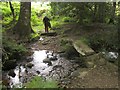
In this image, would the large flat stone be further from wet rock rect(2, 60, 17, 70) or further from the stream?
wet rock rect(2, 60, 17, 70)

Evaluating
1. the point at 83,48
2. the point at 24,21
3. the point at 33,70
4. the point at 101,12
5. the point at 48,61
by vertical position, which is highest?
the point at 101,12

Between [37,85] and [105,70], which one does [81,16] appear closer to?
[105,70]

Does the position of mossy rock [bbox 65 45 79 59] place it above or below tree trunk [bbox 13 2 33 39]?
below

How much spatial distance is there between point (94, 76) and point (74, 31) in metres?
7.26

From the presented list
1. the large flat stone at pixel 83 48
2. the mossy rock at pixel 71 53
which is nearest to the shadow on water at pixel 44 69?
the mossy rock at pixel 71 53

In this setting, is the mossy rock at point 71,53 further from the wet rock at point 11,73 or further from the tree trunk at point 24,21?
the tree trunk at point 24,21

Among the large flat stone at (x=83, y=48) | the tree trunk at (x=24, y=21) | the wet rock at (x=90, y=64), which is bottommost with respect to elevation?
the wet rock at (x=90, y=64)

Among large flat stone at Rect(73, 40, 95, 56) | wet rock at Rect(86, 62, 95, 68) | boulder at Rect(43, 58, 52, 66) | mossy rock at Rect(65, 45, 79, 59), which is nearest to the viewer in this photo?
wet rock at Rect(86, 62, 95, 68)

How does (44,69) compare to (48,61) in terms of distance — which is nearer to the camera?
(44,69)

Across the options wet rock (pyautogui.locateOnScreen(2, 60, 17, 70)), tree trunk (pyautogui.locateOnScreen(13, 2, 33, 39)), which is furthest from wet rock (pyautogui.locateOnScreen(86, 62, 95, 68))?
tree trunk (pyautogui.locateOnScreen(13, 2, 33, 39))

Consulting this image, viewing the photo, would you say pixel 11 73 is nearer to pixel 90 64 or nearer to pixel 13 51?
pixel 13 51

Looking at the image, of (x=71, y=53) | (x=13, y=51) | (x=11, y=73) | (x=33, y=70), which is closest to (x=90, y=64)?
(x=71, y=53)

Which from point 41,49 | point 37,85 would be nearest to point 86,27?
point 41,49

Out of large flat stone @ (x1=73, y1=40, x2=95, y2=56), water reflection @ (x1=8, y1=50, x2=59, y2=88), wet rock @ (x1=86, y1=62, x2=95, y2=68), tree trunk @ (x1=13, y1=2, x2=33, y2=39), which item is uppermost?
tree trunk @ (x1=13, y1=2, x2=33, y2=39)
